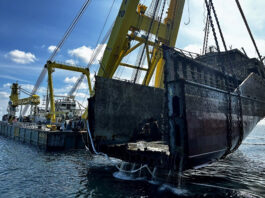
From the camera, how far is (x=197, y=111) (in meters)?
7.68

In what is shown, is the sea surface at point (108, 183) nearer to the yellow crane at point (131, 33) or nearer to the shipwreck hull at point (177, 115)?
the shipwreck hull at point (177, 115)

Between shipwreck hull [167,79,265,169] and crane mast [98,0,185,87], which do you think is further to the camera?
crane mast [98,0,185,87]

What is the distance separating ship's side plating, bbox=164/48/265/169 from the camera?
719cm

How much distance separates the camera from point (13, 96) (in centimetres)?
4319

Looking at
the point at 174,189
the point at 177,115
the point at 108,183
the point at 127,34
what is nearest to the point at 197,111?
the point at 177,115

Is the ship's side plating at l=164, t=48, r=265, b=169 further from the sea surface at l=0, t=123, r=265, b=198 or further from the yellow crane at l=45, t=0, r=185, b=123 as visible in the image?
the yellow crane at l=45, t=0, r=185, b=123

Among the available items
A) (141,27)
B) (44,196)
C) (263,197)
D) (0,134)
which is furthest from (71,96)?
(263,197)

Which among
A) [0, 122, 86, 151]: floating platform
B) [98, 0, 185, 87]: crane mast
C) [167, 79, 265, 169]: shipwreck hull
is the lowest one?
[0, 122, 86, 151]: floating platform

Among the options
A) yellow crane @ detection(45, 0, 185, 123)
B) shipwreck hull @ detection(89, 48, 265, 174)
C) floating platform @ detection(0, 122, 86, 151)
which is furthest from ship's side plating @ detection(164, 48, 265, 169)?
floating platform @ detection(0, 122, 86, 151)

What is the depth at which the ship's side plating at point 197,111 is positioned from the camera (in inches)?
283

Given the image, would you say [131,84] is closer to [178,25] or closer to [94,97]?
[94,97]

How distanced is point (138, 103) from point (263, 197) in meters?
7.06

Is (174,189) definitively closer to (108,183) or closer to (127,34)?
(108,183)

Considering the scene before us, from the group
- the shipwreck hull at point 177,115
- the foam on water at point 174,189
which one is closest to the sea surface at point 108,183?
the foam on water at point 174,189
